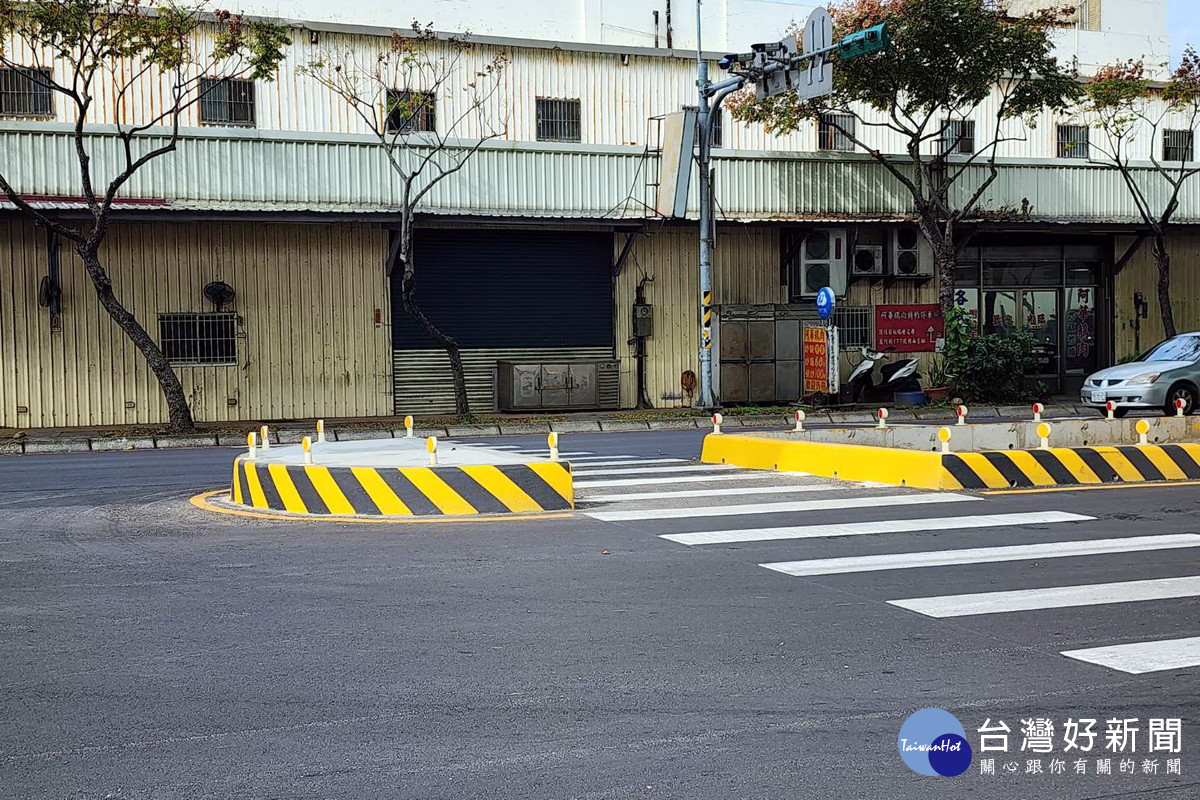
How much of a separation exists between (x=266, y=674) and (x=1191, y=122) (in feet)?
109

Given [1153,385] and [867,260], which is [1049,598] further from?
[867,260]

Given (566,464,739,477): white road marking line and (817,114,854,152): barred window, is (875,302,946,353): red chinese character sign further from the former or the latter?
(566,464,739,477): white road marking line

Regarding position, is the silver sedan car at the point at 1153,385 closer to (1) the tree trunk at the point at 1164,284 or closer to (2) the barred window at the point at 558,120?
(1) the tree trunk at the point at 1164,284

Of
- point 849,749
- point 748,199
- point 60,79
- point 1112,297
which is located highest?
point 60,79

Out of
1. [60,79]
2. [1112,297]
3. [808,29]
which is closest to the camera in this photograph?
[808,29]

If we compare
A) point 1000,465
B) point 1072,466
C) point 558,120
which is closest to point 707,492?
point 1000,465

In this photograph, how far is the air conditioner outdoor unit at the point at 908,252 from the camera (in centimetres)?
2933

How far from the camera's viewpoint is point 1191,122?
112 ft

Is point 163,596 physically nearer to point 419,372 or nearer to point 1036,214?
point 419,372

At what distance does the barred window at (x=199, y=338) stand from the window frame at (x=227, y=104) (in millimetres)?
3889

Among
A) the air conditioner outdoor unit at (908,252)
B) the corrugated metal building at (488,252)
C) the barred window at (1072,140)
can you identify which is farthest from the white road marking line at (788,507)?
the barred window at (1072,140)

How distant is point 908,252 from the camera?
29469 millimetres

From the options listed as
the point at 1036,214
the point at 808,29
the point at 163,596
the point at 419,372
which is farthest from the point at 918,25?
the point at 163,596

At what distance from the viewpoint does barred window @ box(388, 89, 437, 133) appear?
80.7 feet
